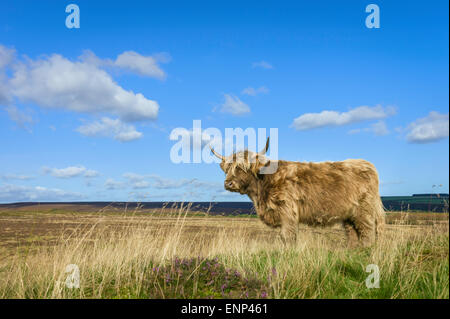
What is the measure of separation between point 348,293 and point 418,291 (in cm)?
80

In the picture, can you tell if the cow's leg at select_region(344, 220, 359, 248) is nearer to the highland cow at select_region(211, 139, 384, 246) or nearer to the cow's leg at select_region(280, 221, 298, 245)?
the highland cow at select_region(211, 139, 384, 246)

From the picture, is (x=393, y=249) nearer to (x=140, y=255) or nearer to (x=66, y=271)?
(x=140, y=255)

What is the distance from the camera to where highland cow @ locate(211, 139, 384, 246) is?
756cm

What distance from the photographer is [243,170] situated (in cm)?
801

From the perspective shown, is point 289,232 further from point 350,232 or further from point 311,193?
point 350,232

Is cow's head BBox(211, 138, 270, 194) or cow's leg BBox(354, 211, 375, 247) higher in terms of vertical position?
cow's head BBox(211, 138, 270, 194)

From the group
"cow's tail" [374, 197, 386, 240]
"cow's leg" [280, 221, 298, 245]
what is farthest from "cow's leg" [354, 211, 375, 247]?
"cow's leg" [280, 221, 298, 245]

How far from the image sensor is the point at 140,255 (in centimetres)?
533

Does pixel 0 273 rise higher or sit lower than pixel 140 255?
lower

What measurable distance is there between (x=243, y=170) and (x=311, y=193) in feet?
5.36

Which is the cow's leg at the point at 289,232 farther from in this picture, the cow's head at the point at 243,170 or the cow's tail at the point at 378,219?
the cow's tail at the point at 378,219

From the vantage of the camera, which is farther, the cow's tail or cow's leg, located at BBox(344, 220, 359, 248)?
cow's leg, located at BBox(344, 220, 359, 248)

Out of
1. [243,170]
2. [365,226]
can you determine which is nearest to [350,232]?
[365,226]
